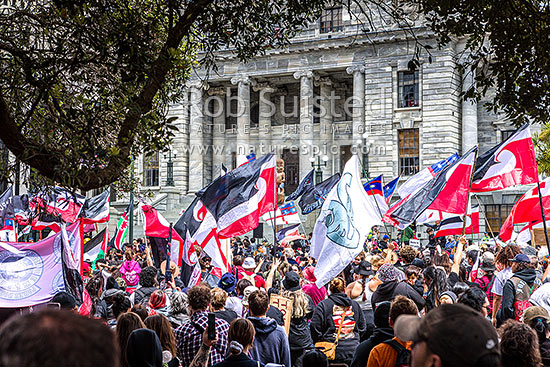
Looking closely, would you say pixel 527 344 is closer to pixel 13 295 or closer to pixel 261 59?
pixel 13 295

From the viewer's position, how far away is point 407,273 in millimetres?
8031

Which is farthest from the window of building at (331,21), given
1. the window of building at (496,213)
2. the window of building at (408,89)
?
the window of building at (496,213)

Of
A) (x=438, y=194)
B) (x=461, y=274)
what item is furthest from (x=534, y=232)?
(x=461, y=274)

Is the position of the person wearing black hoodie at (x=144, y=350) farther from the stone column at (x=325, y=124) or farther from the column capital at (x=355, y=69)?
the stone column at (x=325, y=124)

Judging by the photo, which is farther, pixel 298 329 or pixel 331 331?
pixel 298 329

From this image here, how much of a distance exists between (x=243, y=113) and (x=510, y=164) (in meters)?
35.9

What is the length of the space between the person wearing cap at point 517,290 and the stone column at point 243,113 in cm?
3788

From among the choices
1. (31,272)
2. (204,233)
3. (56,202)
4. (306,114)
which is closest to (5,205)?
(56,202)

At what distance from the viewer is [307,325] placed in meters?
7.21

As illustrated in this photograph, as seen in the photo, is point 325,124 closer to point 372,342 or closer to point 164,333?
point 164,333

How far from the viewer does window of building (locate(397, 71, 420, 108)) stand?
133 feet

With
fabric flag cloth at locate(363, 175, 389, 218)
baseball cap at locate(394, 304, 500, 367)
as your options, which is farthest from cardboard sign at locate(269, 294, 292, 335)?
fabric flag cloth at locate(363, 175, 389, 218)

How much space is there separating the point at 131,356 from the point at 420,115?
3797cm

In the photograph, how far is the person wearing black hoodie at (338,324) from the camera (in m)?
6.66
